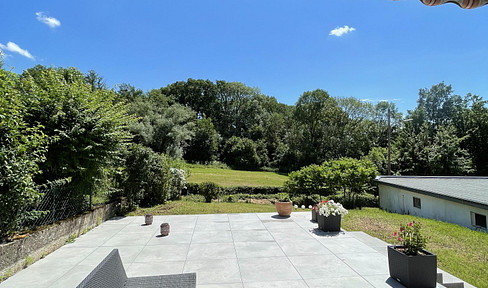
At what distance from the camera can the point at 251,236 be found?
732 centimetres

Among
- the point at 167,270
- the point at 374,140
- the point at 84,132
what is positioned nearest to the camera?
the point at 167,270

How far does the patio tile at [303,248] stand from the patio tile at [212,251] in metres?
1.34

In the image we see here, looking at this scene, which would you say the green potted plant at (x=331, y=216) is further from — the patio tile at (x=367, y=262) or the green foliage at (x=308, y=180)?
the green foliage at (x=308, y=180)

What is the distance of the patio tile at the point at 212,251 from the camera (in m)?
5.67

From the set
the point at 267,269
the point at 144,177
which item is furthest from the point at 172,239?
the point at 144,177

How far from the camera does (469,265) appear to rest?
561 centimetres

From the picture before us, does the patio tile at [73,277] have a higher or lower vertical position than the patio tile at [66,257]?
higher

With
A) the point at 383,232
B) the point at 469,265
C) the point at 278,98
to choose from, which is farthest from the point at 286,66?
the point at 278,98

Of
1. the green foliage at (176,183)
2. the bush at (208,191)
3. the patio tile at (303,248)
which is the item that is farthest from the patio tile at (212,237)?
the bush at (208,191)

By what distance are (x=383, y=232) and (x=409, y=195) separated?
685 cm

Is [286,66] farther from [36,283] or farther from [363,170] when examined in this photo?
[36,283]

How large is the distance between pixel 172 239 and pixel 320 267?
4229 mm

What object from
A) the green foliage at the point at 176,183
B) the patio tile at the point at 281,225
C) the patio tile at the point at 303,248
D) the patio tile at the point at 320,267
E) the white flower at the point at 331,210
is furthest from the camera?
the green foliage at the point at 176,183

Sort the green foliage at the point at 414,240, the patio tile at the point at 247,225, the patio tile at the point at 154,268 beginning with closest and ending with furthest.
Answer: the green foliage at the point at 414,240 < the patio tile at the point at 154,268 < the patio tile at the point at 247,225
